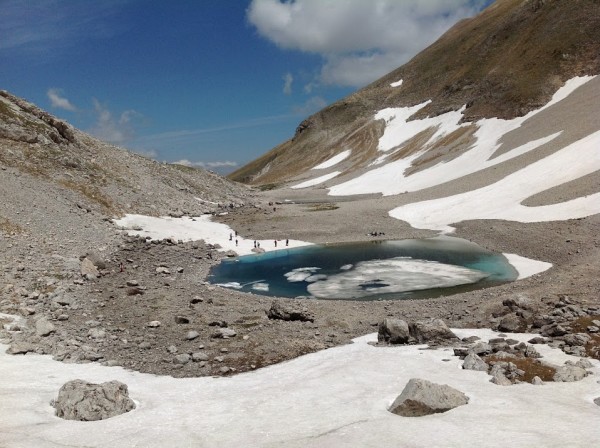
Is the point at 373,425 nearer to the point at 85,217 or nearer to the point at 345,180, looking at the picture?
the point at 85,217

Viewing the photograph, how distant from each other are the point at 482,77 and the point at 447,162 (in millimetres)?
55363

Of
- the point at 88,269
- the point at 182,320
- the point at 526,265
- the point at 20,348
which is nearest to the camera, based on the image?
the point at 20,348

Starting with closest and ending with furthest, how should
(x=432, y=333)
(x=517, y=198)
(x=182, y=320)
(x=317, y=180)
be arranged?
(x=432, y=333)
(x=182, y=320)
(x=517, y=198)
(x=317, y=180)

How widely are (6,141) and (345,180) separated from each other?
8576 centimetres

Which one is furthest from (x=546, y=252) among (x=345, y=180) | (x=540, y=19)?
(x=540, y=19)

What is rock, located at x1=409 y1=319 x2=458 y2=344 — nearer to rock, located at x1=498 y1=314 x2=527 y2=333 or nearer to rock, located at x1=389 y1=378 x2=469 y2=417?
rock, located at x1=498 y1=314 x2=527 y2=333

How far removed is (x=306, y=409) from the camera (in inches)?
633

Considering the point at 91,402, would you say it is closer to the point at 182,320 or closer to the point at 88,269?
the point at 182,320

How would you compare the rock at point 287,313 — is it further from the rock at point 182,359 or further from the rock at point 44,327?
the rock at point 44,327

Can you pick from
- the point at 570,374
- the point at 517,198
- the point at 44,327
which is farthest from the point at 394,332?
the point at 517,198

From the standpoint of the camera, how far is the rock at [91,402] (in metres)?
15.4

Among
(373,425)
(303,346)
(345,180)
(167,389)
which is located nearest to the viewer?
(373,425)

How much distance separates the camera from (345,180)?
131375 mm

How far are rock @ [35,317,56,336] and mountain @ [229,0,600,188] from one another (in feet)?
321
